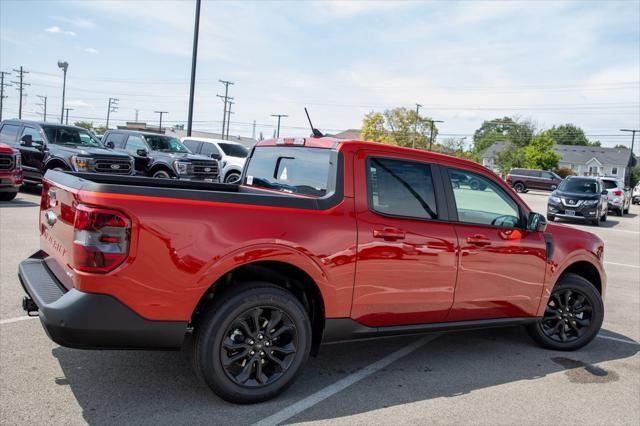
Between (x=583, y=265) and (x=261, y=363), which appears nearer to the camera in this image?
(x=261, y=363)

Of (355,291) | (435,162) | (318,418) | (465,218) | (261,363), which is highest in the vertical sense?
(435,162)

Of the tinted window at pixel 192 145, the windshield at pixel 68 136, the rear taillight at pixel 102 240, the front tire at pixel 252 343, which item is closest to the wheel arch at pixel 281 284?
the front tire at pixel 252 343

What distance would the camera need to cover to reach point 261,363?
3.57m

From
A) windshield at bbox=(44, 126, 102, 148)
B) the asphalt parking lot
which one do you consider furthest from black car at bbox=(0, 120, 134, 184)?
the asphalt parking lot

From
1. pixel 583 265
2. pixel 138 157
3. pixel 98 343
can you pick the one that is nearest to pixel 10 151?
pixel 138 157

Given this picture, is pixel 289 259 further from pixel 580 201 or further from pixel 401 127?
pixel 401 127

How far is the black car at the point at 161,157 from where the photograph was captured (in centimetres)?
1644

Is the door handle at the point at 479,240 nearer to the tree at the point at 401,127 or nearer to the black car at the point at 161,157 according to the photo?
the black car at the point at 161,157

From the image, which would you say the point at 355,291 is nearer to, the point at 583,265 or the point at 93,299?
the point at 93,299

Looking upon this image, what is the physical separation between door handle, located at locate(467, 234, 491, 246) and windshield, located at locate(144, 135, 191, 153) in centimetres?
1452

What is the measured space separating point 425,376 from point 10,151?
11.3 m

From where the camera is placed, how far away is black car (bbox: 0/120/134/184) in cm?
1373

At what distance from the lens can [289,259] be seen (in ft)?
11.5

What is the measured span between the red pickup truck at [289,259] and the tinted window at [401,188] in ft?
0.04
